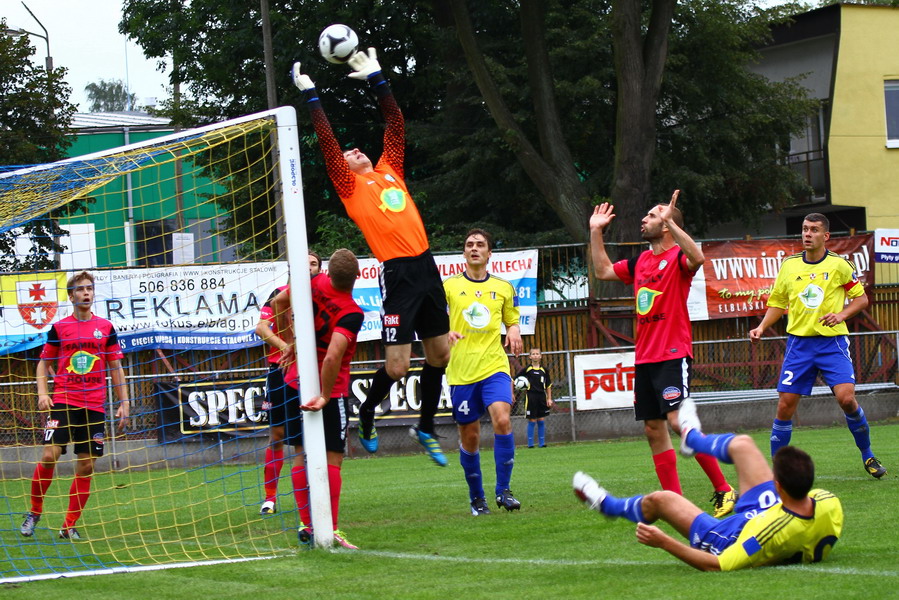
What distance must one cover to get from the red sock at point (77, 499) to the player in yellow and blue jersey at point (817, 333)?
238 inches

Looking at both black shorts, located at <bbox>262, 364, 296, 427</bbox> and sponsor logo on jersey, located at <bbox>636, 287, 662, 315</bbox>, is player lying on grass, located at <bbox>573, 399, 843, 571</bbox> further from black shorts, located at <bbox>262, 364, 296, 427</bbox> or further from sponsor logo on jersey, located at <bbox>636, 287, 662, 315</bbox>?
black shorts, located at <bbox>262, 364, 296, 427</bbox>

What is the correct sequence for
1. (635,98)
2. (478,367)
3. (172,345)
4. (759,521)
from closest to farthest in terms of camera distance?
1. (759,521)
2. (478,367)
3. (172,345)
4. (635,98)

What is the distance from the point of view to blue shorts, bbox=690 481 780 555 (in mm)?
5570

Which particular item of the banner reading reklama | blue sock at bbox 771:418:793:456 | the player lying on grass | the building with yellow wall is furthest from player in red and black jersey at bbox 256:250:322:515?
the building with yellow wall

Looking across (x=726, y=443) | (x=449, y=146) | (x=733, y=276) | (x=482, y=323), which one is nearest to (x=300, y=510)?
(x=482, y=323)

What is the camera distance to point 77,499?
880 cm

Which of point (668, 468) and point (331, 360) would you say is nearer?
point (331, 360)

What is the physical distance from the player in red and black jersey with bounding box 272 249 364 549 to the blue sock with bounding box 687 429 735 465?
245 cm

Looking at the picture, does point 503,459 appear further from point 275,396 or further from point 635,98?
point 635,98

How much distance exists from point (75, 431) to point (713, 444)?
5575 mm

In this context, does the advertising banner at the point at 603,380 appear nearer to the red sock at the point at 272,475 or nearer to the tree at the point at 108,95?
the red sock at the point at 272,475

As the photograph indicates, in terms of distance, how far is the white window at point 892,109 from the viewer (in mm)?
31125

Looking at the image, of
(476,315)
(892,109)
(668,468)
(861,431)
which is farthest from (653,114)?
(668,468)

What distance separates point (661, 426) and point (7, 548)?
17.1 feet
